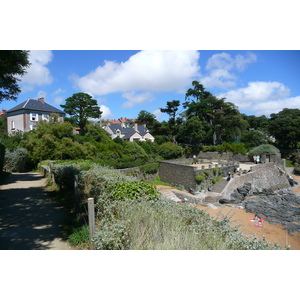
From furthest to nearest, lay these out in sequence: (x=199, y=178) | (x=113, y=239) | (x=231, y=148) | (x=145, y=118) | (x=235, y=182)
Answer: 1. (x=145, y=118)
2. (x=231, y=148)
3. (x=235, y=182)
4. (x=199, y=178)
5. (x=113, y=239)

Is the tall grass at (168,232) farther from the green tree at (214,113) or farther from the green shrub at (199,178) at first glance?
the green tree at (214,113)

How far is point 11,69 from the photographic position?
6645 millimetres

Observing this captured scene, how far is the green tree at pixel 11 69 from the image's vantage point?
581cm

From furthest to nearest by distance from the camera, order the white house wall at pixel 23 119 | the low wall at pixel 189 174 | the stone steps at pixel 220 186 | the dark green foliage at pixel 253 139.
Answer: the dark green foliage at pixel 253 139, the white house wall at pixel 23 119, the low wall at pixel 189 174, the stone steps at pixel 220 186

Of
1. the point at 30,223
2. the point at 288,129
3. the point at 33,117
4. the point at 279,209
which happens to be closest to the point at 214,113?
the point at 288,129

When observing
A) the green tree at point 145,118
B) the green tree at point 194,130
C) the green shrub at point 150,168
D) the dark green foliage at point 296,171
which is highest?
the green tree at point 145,118

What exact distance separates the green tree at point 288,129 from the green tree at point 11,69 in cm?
3526

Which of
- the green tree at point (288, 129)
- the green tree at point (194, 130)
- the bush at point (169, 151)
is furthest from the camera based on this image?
the green tree at point (288, 129)

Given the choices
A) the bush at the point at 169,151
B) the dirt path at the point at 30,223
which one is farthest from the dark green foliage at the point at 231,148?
the dirt path at the point at 30,223

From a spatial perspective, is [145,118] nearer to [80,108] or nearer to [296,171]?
[80,108]

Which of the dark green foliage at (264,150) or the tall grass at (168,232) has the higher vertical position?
A: the dark green foliage at (264,150)

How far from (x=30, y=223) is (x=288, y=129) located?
120ft

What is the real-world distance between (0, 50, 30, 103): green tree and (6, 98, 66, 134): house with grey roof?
19435 millimetres

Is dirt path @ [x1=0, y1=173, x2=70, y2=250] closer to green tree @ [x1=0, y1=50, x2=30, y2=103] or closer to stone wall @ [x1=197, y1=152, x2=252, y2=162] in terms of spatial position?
green tree @ [x1=0, y1=50, x2=30, y2=103]
